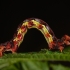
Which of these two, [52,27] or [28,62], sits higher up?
[52,27]

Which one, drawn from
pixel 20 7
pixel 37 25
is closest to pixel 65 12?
pixel 37 25

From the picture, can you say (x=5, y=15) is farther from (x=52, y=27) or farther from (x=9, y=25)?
(x=52, y=27)

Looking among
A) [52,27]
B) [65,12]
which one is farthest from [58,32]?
[65,12]

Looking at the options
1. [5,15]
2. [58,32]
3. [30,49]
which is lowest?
[30,49]

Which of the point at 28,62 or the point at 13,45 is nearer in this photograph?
the point at 28,62

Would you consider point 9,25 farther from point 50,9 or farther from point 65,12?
point 65,12

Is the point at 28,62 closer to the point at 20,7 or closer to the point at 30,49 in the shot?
the point at 30,49

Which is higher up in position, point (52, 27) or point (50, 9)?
point (50, 9)

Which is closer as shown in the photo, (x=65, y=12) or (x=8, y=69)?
(x=8, y=69)
